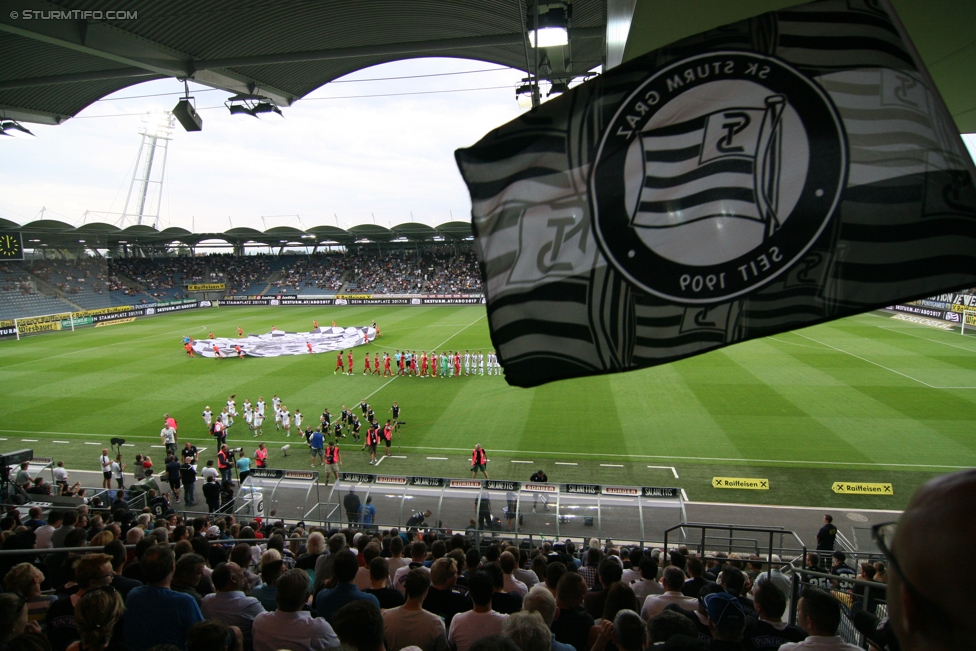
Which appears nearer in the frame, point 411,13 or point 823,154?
point 823,154

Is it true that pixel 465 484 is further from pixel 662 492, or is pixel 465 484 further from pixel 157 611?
pixel 157 611

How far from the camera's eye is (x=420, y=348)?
32.4 meters

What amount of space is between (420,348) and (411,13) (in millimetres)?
19535

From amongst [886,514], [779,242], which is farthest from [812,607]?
[886,514]

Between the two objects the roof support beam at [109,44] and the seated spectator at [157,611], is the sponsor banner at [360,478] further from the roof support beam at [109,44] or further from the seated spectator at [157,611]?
the roof support beam at [109,44]

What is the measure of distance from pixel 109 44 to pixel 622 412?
58.6 feet

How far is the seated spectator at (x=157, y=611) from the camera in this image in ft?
12.9

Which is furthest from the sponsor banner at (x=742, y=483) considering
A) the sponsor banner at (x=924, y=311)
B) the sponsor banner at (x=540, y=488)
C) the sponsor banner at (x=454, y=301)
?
the sponsor banner at (x=454, y=301)

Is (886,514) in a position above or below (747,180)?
below

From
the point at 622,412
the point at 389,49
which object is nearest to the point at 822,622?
the point at 389,49

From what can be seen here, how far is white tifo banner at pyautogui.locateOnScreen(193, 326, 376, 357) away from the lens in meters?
32.5

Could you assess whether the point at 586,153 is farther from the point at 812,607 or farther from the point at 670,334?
the point at 812,607

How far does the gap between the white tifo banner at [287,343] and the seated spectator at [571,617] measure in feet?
98.8

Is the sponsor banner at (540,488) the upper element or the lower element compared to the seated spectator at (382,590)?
lower
